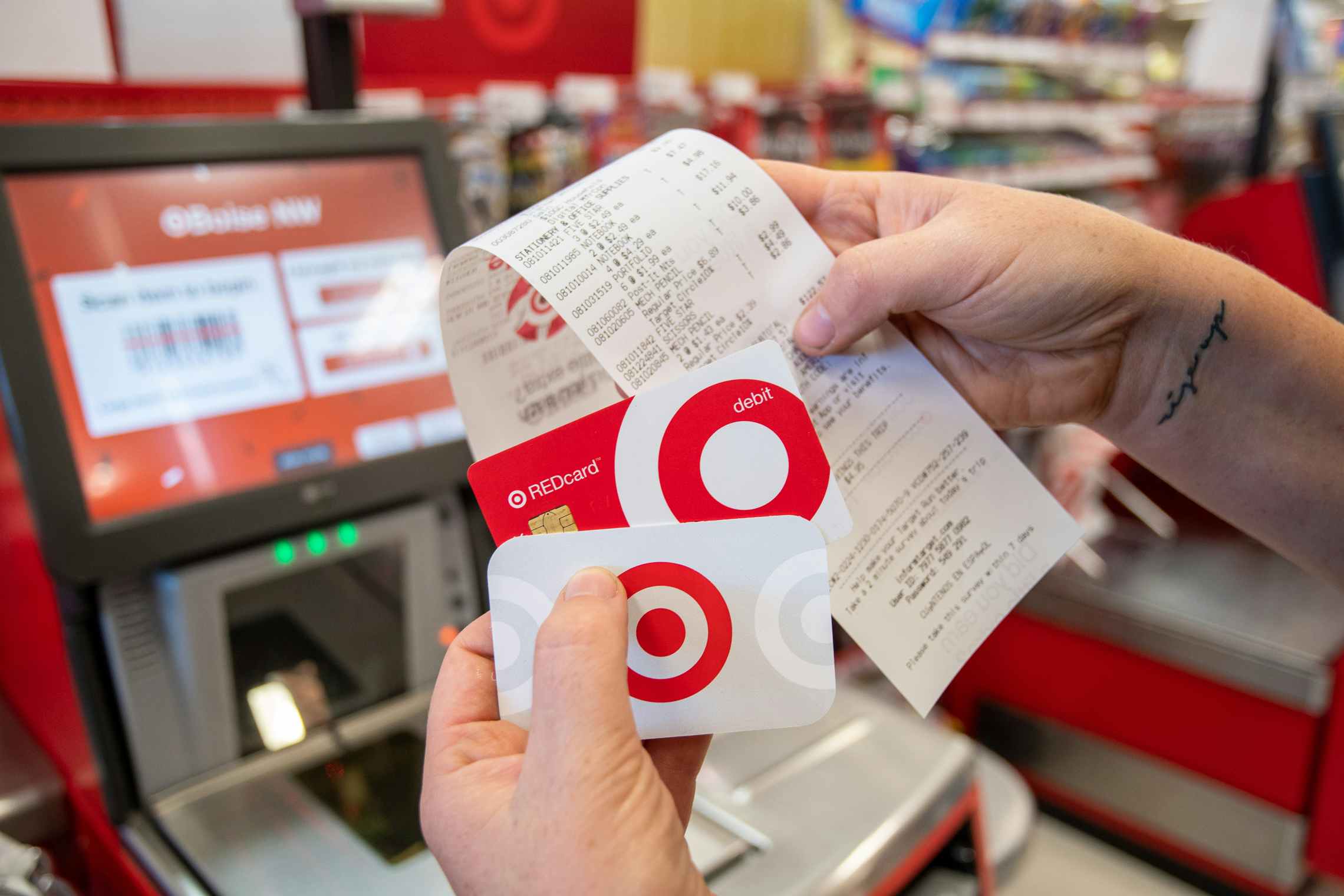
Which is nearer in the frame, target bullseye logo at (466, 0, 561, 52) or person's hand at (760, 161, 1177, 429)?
person's hand at (760, 161, 1177, 429)

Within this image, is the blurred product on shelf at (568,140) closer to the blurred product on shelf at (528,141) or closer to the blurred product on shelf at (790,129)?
the blurred product on shelf at (528,141)

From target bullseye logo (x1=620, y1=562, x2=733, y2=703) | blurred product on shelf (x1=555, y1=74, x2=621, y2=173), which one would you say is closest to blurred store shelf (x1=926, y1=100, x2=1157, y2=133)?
blurred product on shelf (x1=555, y1=74, x2=621, y2=173)

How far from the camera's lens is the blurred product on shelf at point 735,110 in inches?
79.2

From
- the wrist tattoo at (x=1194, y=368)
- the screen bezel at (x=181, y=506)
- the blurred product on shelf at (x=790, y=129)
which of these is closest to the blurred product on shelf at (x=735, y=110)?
the blurred product on shelf at (x=790, y=129)

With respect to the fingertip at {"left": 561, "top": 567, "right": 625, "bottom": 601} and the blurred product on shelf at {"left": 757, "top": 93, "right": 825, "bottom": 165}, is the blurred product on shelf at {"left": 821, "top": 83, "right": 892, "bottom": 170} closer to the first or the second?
the blurred product on shelf at {"left": 757, "top": 93, "right": 825, "bottom": 165}

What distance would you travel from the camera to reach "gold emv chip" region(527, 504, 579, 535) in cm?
65

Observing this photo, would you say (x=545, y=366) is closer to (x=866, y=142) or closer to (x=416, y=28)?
(x=416, y=28)

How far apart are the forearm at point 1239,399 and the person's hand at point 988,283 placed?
25 millimetres

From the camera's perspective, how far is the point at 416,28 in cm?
172

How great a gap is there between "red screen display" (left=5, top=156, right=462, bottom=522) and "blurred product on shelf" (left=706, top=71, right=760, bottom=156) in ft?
3.30

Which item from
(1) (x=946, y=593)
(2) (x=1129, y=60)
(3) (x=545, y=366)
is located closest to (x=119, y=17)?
(3) (x=545, y=366)

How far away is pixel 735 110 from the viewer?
6.79 ft

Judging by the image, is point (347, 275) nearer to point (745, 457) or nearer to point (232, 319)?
point (232, 319)

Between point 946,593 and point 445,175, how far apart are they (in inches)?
31.8
